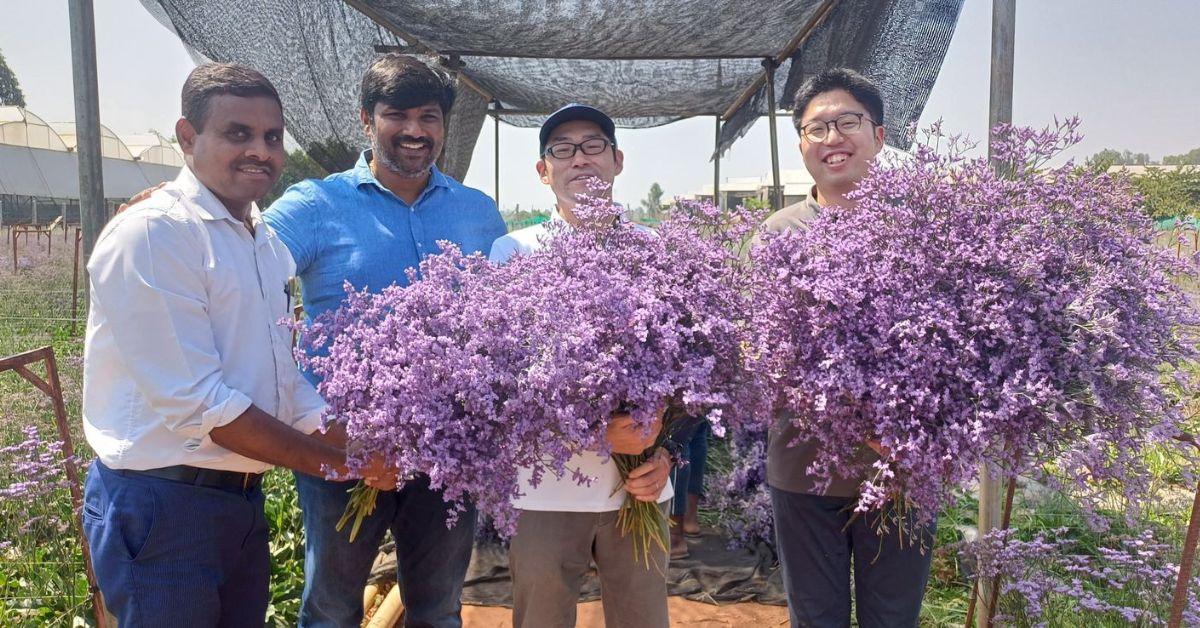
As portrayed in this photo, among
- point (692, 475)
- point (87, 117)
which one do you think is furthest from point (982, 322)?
point (692, 475)

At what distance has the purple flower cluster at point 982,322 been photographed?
4.72 ft

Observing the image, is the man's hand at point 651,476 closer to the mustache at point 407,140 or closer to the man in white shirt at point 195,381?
the man in white shirt at point 195,381

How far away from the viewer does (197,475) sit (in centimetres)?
181

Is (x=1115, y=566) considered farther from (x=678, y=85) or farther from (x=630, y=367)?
(x=678, y=85)

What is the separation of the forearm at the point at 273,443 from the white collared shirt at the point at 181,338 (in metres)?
0.04

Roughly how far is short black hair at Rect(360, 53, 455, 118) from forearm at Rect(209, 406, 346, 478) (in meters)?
1.10

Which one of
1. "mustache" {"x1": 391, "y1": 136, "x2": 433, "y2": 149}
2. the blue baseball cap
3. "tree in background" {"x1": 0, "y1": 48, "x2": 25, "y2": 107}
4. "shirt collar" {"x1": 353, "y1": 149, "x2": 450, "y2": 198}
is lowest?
"shirt collar" {"x1": 353, "y1": 149, "x2": 450, "y2": 198}

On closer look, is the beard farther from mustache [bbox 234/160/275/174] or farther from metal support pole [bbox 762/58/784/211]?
metal support pole [bbox 762/58/784/211]

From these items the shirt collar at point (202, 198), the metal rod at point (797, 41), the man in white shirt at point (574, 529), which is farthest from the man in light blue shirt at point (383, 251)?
the metal rod at point (797, 41)

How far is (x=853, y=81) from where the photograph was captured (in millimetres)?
2355

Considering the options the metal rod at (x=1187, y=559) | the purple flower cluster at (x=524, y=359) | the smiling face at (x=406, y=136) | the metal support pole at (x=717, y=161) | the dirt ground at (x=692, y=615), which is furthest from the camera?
the metal support pole at (x=717, y=161)

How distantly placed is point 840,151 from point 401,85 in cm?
138

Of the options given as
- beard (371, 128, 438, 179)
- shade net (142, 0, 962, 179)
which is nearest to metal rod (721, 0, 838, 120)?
shade net (142, 0, 962, 179)

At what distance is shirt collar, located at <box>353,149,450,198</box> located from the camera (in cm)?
247
